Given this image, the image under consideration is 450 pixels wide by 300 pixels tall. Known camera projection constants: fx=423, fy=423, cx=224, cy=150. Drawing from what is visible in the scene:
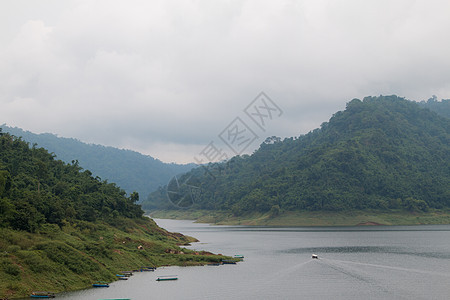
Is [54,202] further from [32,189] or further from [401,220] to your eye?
[401,220]

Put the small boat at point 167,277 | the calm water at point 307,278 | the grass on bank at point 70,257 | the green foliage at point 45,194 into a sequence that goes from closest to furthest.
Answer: the grass on bank at point 70,257 → the calm water at point 307,278 → the small boat at point 167,277 → the green foliage at point 45,194

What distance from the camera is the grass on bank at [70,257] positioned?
48.3 metres

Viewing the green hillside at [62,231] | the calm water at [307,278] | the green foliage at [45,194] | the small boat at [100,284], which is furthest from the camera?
the green foliage at [45,194]

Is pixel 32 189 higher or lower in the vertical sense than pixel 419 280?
higher

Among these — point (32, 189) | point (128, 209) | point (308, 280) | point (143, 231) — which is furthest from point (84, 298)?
point (128, 209)

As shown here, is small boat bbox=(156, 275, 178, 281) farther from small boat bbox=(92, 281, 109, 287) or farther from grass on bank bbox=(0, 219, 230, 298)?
small boat bbox=(92, 281, 109, 287)

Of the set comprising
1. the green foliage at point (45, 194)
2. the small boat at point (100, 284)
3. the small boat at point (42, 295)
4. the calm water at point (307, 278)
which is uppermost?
the green foliage at point (45, 194)

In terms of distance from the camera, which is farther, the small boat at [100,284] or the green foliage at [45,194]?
the green foliage at [45,194]

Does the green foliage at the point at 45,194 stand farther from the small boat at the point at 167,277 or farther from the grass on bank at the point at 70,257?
the small boat at the point at 167,277

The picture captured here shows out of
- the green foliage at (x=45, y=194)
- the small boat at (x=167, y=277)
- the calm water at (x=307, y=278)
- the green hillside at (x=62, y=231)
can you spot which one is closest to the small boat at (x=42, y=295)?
the green hillside at (x=62, y=231)

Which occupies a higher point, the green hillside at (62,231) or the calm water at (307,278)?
the green hillside at (62,231)

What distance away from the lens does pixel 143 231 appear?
103m

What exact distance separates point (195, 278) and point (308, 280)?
1719cm

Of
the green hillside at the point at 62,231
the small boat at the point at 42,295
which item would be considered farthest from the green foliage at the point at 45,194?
the small boat at the point at 42,295
